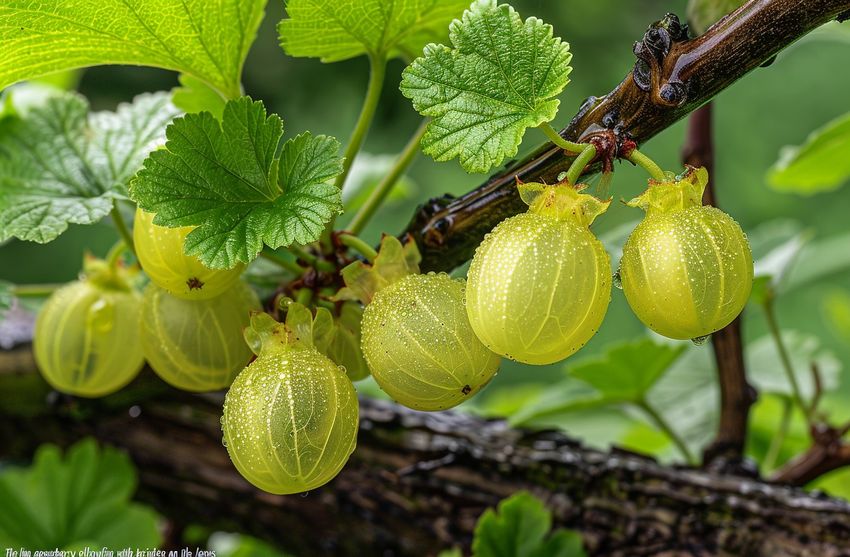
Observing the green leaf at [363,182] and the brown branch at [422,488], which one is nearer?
the brown branch at [422,488]

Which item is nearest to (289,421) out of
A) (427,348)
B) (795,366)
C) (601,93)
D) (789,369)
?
(427,348)

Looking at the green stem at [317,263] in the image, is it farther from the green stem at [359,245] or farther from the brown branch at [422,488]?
the brown branch at [422,488]

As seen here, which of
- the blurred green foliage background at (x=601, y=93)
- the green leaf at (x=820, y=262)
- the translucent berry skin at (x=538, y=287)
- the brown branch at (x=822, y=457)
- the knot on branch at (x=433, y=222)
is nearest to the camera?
the translucent berry skin at (x=538, y=287)

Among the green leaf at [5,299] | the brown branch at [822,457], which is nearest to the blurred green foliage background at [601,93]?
the brown branch at [822,457]

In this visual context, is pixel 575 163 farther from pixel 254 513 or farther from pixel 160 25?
pixel 254 513

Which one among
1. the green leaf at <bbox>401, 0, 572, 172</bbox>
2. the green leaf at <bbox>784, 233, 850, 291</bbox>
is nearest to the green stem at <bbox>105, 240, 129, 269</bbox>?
the green leaf at <bbox>401, 0, 572, 172</bbox>
